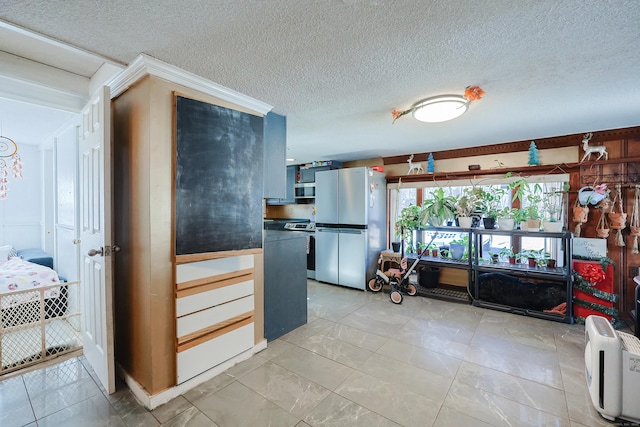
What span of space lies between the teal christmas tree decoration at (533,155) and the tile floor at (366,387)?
6.71 feet

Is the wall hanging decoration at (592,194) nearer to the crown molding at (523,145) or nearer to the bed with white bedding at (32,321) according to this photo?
the crown molding at (523,145)

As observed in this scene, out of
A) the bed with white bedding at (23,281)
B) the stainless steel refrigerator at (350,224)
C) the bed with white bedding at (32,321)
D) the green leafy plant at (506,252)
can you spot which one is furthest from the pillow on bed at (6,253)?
the green leafy plant at (506,252)

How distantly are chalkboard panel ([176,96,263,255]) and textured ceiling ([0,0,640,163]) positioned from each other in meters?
0.30

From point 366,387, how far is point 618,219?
3.50 meters

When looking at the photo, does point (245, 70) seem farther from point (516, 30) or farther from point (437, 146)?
point (437, 146)

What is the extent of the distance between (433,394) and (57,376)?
2.77 m

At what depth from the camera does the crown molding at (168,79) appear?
1.75 m

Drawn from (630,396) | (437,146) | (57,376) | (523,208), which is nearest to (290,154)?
(437,146)

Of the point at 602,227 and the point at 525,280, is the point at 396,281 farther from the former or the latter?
the point at 602,227

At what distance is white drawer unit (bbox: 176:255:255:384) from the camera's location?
6.30 ft

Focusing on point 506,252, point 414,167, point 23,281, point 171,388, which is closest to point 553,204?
point 506,252

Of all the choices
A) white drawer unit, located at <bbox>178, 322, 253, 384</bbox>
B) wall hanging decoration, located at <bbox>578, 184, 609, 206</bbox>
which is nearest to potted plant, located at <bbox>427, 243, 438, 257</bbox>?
wall hanging decoration, located at <bbox>578, 184, 609, 206</bbox>

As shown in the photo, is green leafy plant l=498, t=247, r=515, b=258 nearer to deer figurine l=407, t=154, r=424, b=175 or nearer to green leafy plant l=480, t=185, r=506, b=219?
green leafy plant l=480, t=185, r=506, b=219

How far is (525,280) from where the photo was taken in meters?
3.62
